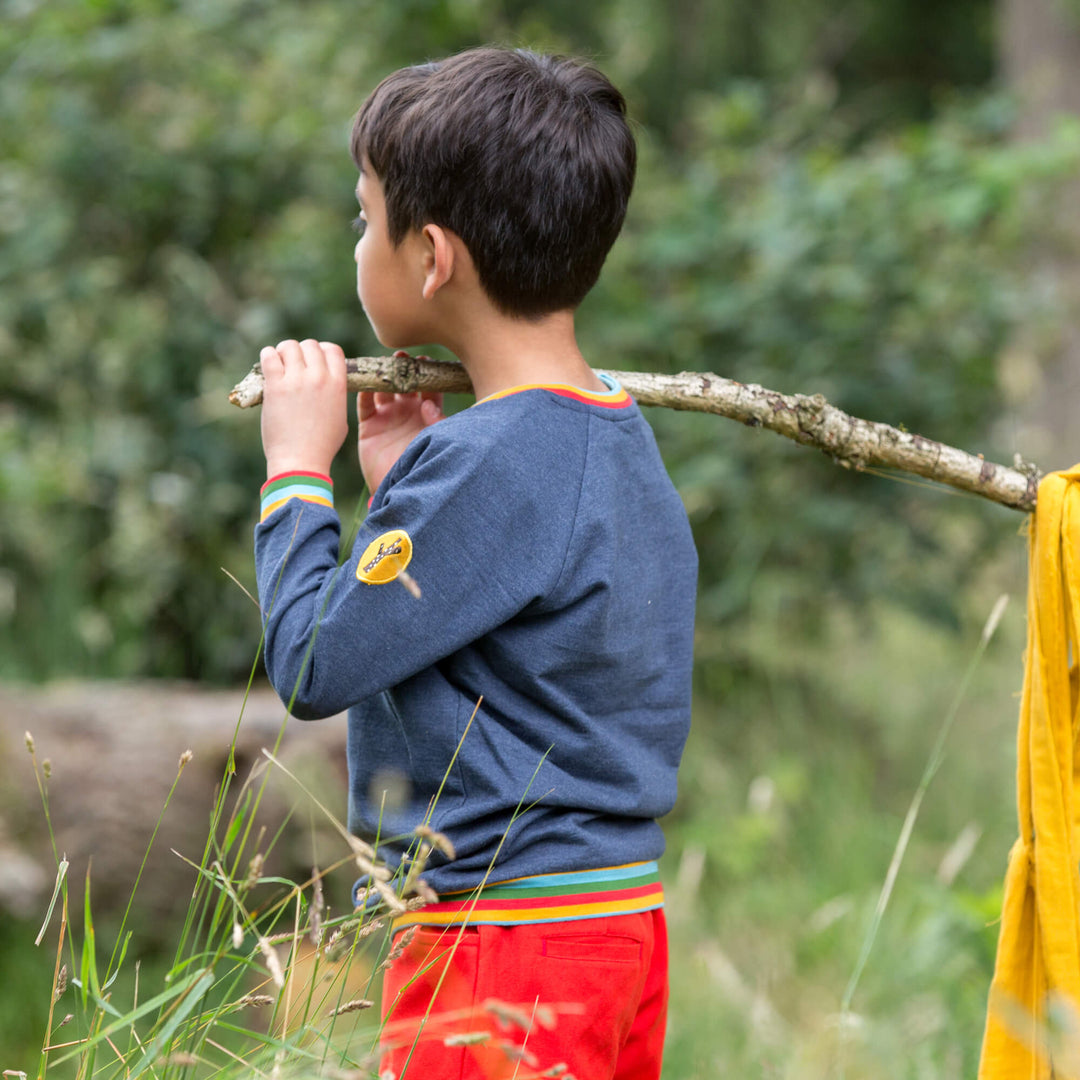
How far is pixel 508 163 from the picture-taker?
1.29 metres

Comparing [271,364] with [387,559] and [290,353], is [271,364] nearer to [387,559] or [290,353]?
[290,353]

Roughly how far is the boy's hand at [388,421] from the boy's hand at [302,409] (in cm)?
16

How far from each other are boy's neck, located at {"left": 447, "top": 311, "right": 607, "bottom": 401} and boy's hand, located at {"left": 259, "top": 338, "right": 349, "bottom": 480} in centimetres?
15

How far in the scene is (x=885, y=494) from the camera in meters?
3.61

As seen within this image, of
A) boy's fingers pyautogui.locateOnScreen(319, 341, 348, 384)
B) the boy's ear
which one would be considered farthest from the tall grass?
the boy's ear

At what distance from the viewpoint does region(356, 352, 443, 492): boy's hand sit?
5.03 feet

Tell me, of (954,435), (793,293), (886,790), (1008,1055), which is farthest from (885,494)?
(1008,1055)

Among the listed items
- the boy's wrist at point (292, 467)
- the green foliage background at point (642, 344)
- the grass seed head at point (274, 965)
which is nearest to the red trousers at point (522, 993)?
the grass seed head at point (274, 965)

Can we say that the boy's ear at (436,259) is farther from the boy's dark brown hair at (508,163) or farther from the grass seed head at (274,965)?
the grass seed head at (274,965)

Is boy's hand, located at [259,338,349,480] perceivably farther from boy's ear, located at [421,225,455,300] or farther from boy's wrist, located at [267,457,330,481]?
boy's ear, located at [421,225,455,300]

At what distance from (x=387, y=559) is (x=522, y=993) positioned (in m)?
0.46

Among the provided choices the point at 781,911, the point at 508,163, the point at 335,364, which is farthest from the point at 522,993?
the point at 781,911

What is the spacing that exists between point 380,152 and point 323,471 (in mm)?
356

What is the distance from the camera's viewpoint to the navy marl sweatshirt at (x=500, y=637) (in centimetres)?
119
